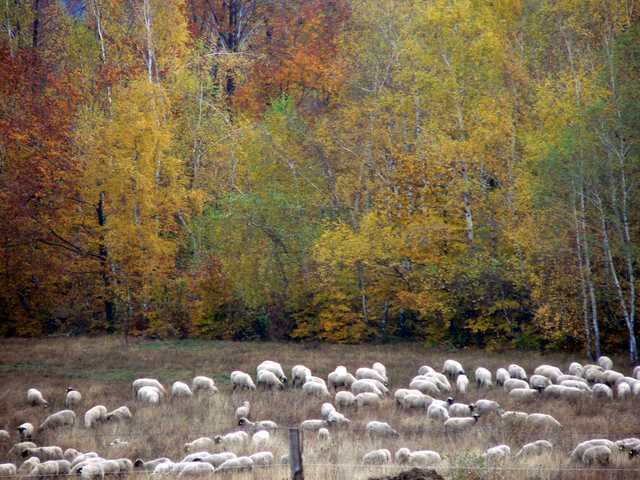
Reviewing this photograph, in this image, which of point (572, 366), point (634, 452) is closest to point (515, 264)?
point (572, 366)

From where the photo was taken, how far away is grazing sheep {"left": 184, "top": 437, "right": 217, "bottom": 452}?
1355 centimetres

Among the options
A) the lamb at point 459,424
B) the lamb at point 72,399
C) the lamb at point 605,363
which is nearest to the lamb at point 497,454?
the lamb at point 459,424

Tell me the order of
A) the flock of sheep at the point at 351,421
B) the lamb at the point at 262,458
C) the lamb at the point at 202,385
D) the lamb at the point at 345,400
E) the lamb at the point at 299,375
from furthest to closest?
the lamb at the point at 299,375, the lamb at the point at 202,385, the lamb at the point at 345,400, the lamb at the point at 262,458, the flock of sheep at the point at 351,421

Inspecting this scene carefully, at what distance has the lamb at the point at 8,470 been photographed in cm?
1218

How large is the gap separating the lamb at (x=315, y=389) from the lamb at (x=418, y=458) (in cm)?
644

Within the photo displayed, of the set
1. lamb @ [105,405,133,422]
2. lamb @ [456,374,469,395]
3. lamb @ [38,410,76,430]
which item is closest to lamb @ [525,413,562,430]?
lamb @ [456,374,469,395]

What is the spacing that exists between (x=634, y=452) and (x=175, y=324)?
72.5 feet

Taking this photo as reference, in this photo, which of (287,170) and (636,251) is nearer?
(636,251)

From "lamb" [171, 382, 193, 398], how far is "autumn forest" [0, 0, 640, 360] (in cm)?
1015

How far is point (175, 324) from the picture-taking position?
31812 millimetres

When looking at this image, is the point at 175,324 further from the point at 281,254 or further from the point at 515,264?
the point at 515,264

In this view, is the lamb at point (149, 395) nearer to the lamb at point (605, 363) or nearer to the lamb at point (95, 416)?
the lamb at point (95, 416)

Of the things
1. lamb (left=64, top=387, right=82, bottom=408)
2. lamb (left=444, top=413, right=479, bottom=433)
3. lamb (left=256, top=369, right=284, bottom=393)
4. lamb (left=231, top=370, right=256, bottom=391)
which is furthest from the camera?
lamb (left=256, top=369, right=284, bottom=393)

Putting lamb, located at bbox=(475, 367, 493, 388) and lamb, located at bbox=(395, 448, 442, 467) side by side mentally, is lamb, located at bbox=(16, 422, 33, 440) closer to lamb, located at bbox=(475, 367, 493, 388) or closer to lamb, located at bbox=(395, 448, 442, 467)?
lamb, located at bbox=(395, 448, 442, 467)
